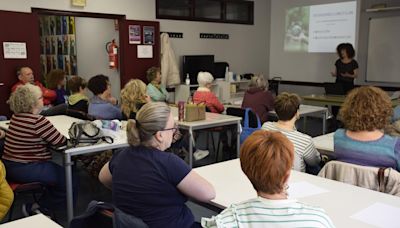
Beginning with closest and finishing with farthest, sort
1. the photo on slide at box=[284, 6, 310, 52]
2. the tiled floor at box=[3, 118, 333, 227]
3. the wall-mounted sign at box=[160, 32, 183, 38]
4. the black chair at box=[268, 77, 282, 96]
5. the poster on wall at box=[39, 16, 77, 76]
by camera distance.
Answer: the tiled floor at box=[3, 118, 333, 227]
the wall-mounted sign at box=[160, 32, 183, 38]
the poster on wall at box=[39, 16, 77, 76]
the photo on slide at box=[284, 6, 310, 52]
the black chair at box=[268, 77, 282, 96]

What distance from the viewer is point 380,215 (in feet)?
5.71

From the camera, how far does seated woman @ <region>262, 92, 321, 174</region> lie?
268 centimetres

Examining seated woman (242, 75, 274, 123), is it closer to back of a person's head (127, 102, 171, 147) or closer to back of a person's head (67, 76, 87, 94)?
back of a person's head (67, 76, 87, 94)

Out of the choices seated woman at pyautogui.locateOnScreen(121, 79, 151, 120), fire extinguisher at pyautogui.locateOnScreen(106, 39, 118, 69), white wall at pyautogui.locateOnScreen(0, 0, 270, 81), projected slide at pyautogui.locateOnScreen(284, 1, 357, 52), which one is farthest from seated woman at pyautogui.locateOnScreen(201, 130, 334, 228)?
projected slide at pyautogui.locateOnScreen(284, 1, 357, 52)

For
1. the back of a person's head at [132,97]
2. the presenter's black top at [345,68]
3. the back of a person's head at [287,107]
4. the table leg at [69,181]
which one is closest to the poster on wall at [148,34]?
the back of a person's head at [132,97]

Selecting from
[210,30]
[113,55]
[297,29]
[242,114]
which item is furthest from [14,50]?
[297,29]

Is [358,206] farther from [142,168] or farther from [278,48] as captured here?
[278,48]

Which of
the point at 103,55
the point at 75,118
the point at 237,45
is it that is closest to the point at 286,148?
the point at 75,118

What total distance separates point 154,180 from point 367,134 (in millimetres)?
1295

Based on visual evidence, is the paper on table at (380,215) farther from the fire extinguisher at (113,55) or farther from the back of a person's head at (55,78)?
the fire extinguisher at (113,55)

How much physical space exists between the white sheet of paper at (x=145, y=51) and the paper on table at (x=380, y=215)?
573 cm

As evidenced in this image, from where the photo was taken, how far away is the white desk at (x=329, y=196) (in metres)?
1.78

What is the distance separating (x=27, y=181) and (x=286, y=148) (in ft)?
7.68

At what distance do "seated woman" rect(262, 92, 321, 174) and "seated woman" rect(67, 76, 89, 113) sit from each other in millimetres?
2536
